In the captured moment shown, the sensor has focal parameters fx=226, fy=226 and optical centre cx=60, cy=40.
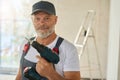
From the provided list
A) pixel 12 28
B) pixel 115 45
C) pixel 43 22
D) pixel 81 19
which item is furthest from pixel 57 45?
pixel 12 28

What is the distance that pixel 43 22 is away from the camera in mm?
1274

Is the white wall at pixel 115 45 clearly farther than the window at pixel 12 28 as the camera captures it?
No

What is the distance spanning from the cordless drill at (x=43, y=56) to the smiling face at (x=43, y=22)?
12cm

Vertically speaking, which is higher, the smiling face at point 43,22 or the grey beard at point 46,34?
the smiling face at point 43,22

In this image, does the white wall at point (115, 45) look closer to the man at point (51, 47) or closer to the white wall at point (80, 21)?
the man at point (51, 47)

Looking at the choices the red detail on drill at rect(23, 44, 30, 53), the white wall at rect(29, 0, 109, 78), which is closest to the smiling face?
the red detail on drill at rect(23, 44, 30, 53)

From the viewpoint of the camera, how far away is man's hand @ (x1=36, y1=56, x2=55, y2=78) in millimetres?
1144

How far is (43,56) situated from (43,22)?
0.21 meters

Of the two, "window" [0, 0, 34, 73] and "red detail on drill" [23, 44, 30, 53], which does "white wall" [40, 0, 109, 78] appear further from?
"red detail on drill" [23, 44, 30, 53]

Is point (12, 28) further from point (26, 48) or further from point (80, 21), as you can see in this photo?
point (26, 48)

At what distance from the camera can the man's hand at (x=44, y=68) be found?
1144 mm

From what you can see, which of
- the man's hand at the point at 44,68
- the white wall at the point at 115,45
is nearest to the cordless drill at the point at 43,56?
the man's hand at the point at 44,68

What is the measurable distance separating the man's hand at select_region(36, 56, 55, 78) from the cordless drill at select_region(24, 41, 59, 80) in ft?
0.07

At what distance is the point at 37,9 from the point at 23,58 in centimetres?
30
